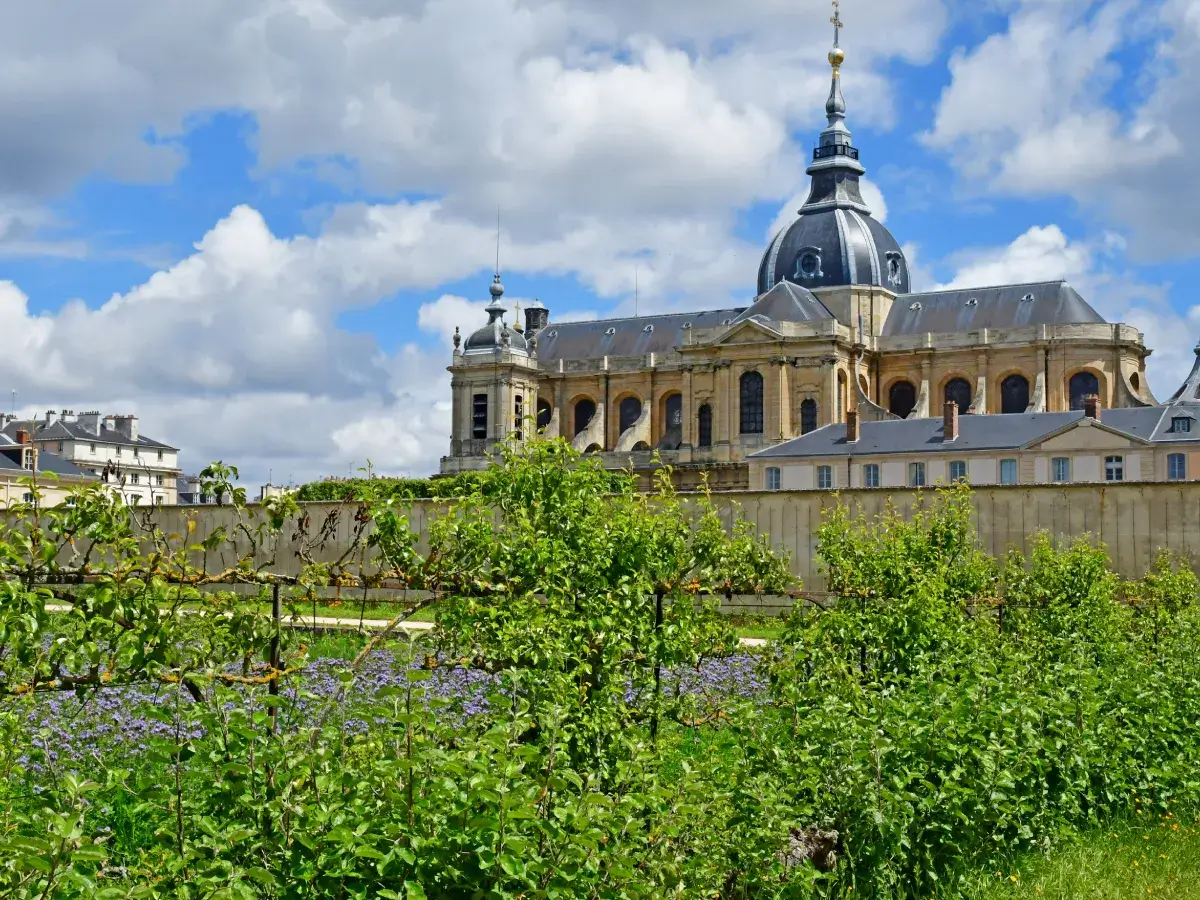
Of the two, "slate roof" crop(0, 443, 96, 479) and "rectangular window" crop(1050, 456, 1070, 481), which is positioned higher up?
"slate roof" crop(0, 443, 96, 479)

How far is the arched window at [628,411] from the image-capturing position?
72.3 meters

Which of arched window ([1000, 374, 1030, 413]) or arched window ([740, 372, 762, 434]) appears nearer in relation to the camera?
arched window ([1000, 374, 1030, 413])

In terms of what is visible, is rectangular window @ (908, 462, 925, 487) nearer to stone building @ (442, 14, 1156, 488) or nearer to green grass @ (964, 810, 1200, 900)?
stone building @ (442, 14, 1156, 488)

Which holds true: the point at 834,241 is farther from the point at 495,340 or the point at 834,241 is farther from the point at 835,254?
the point at 495,340

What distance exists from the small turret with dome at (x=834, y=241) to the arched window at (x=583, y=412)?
1134cm

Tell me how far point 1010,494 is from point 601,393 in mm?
55246

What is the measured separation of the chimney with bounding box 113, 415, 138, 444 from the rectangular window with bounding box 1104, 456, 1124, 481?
6423 centimetres

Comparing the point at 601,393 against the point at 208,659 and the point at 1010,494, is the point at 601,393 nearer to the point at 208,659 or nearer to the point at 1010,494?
the point at 1010,494

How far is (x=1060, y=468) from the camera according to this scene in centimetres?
4531

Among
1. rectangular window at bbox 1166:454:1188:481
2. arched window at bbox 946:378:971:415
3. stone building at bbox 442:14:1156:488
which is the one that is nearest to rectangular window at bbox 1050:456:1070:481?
rectangular window at bbox 1166:454:1188:481

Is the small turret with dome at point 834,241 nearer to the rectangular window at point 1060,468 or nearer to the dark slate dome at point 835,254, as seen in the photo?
the dark slate dome at point 835,254

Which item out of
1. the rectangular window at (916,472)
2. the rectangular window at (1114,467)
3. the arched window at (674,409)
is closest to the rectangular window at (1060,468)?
the rectangular window at (1114,467)

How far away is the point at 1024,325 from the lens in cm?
6322

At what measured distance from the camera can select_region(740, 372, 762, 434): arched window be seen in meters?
62.5
